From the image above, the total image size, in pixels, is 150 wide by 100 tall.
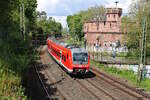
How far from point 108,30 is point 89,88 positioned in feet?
157

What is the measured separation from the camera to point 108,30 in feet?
223

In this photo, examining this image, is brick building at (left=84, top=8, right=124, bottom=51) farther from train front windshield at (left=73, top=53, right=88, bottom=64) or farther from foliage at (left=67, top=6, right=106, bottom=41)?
train front windshield at (left=73, top=53, right=88, bottom=64)

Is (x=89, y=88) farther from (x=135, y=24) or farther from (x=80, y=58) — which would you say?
(x=135, y=24)

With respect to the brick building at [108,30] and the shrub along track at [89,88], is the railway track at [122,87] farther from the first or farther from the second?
the brick building at [108,30]

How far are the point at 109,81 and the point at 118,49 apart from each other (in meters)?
28.2

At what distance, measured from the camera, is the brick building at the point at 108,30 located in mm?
67312

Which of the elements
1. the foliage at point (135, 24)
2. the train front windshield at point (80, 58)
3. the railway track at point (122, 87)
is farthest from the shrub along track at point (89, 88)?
the foliage at point (135, 24)

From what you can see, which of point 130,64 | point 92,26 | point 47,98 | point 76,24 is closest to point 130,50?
point 130,64

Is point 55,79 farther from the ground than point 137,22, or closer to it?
closer to it

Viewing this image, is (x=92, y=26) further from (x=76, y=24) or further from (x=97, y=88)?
(x=97, y=88)

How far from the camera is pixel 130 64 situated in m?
37.2

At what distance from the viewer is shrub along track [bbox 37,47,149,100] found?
742 inches

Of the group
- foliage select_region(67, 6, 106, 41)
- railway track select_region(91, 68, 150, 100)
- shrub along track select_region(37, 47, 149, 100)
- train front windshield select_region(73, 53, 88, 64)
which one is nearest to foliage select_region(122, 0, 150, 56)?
railway track select_region(91, 68, 150, 100)

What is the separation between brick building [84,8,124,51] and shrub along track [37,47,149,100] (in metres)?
40.3
